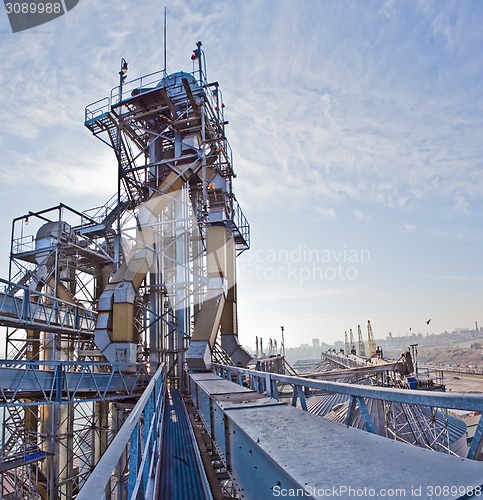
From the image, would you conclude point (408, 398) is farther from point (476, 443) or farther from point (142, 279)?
point (142, 279)

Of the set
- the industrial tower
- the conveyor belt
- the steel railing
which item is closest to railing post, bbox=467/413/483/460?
the steel railing

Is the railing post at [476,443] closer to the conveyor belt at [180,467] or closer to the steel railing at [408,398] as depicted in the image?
the steel railing at [408,398]

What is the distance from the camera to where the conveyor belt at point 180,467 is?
12.6 ft

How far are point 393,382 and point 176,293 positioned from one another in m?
10.4

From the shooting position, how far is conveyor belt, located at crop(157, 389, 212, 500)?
3.83m

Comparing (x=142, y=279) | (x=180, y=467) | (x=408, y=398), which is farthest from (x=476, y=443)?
(x=142, y=279)

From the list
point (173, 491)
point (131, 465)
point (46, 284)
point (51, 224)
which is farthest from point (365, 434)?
point (51, 224)

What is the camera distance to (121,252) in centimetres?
1812

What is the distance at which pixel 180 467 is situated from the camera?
4.61 meters

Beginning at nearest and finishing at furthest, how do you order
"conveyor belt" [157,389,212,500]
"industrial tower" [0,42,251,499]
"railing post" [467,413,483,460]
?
"railing post" [467,413,483,460], "conveyor belt" [157,389,212,500], "industrial tower" [0,42,251,499]

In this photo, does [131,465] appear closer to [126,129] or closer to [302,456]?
[302,456]

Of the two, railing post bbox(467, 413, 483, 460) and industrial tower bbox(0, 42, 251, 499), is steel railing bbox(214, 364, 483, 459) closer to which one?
railing post bbox(467, 413, 483, 460)

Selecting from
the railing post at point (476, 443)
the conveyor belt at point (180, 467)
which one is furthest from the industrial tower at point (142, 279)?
the railing post at point (476, 443)

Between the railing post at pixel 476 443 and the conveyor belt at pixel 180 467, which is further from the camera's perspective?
the conveyor belt at pixel 180 467
